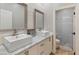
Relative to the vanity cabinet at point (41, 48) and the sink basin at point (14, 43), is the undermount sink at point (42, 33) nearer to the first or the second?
the vanity cabinet at point (41, 48)

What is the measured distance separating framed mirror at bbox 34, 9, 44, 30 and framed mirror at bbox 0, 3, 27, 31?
214mm

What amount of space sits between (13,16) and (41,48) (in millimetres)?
687

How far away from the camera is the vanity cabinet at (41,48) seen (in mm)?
1284

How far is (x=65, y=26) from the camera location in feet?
5.06

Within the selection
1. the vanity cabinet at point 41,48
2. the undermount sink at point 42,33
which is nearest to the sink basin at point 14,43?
the vanity cabinet at point 41,48

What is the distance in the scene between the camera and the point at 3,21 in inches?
50.7

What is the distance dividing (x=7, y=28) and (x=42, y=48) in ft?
2.16

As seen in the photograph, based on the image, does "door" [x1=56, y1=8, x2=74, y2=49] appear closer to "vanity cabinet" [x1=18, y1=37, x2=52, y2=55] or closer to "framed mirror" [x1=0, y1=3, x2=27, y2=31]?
"vanity cabinet" [x1=18, y1=37, x2=52, y2=55]

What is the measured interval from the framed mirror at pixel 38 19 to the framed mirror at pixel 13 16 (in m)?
0.21

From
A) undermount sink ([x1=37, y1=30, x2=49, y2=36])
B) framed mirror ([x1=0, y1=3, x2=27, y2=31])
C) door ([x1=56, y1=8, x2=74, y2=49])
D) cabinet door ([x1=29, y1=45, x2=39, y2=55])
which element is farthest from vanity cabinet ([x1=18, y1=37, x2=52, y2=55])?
framed mirror ([x1=0, y1=3, x2=27, y2=31])

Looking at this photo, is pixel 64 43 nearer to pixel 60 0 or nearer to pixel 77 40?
pixel 77 40

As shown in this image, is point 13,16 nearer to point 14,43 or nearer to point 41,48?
point 14,43

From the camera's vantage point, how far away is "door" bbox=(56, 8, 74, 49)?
151 centimetres
